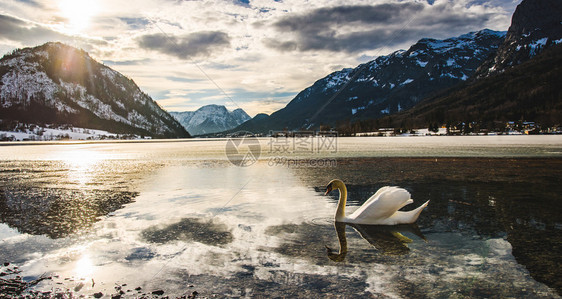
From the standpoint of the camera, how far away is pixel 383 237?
9391 millimetres

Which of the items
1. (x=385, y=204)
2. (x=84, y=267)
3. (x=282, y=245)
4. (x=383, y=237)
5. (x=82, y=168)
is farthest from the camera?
(x=82, y=168)

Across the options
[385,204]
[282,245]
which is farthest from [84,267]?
[385,204]

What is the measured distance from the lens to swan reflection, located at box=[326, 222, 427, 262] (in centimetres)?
809

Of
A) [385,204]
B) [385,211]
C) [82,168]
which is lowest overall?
[82,168]

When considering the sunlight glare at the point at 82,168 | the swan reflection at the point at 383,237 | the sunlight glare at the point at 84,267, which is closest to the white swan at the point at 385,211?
the swan reflection at the point at 383,237

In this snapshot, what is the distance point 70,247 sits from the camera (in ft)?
29.0

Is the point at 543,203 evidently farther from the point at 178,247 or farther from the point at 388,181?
the point at 178,247

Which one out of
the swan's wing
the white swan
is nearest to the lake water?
the white swan

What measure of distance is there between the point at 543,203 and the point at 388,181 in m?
7.77

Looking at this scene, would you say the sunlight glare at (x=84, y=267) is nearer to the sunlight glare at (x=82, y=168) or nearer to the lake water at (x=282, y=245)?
the lake water at (x=282, y=245)

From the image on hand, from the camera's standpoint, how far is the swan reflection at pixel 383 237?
26.5ft

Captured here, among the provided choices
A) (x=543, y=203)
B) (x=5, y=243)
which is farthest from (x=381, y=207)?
(x=5, y=243)

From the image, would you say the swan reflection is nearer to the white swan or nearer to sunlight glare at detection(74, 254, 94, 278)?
the white swan

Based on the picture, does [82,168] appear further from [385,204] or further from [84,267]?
[385,204]
